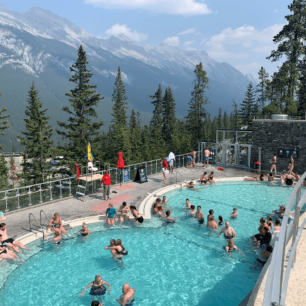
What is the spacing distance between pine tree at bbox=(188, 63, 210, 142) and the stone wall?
74.5 ft

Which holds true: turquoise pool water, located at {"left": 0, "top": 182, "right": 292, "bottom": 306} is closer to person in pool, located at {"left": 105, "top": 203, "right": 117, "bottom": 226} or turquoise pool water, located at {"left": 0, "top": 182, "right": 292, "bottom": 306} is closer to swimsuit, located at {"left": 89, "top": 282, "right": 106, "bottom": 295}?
swimsuit, located at {"left": 89, "top": 282, "right": 106, "bottom": 295}

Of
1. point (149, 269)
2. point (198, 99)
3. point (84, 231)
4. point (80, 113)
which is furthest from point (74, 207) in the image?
point (198, 99)

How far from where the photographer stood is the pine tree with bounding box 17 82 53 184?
116ft

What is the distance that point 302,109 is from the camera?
105 feet

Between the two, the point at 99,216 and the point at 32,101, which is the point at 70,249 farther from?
the point at 32,101

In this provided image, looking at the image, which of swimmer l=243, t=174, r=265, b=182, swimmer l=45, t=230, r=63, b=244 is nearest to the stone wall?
swimmer l=243, t=174, r=265, b=182

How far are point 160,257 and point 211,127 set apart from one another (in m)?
119

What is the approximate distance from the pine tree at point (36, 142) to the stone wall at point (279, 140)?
84.9 ft

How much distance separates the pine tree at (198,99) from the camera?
44.4 metres

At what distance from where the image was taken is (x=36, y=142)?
3631 centimetres

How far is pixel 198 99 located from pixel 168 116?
16.8 metres

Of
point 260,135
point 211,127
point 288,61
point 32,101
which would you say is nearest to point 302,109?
point 288,61

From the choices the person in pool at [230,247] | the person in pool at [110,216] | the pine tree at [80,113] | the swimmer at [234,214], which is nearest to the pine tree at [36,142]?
the pine tree at [80,113]

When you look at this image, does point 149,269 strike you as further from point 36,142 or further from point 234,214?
point 36,142
